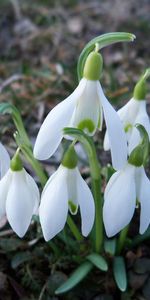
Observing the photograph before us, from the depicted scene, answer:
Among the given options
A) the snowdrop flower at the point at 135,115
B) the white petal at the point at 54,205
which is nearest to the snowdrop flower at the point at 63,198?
the white petal at the point at 54,205

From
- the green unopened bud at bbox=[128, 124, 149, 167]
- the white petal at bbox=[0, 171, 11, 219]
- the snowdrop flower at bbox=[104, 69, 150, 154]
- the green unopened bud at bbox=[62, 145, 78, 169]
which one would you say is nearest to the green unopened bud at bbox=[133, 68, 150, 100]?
the snowdrop flower at bbox=[104, 69, 150, 154]

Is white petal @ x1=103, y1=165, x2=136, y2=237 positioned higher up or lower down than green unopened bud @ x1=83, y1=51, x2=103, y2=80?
lower down

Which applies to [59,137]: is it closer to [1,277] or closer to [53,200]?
[53,200]

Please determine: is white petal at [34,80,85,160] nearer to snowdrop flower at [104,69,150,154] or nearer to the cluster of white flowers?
the cluster of white flowers

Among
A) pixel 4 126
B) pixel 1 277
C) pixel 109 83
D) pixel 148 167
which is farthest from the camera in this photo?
pixel 109 83

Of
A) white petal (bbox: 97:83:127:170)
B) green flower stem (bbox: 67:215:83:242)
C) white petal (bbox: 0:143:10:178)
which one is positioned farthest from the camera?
green flower stem (bbox: 67:215:83:242)

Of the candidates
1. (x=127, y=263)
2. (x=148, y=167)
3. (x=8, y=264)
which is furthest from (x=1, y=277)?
(x=148, y=167)
